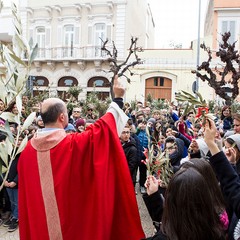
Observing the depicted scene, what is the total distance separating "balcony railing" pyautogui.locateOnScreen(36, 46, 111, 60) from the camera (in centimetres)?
2195

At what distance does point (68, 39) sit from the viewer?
74.7 ft

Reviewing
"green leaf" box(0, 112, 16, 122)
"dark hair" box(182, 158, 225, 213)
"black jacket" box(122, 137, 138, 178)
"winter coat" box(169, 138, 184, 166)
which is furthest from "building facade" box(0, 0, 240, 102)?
"green leaf" box(0, 112, 16, 122)

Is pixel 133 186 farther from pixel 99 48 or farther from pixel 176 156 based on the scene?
pixel 99 48

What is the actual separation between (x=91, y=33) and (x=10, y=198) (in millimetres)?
18595

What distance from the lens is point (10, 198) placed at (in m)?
5.03

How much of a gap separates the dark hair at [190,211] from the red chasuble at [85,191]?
89cm

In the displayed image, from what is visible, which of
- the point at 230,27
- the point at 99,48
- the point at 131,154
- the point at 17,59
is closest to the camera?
the point at 17,59

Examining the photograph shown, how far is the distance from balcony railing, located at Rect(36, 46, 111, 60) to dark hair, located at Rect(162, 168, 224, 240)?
20622 millimetres

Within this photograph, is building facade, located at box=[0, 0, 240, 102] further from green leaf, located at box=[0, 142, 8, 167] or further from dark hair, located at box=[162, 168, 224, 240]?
green leaf, located at box=[0, 142, 8, 167]

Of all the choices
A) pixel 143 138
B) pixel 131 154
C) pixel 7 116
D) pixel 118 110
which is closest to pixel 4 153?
pixel 7 116

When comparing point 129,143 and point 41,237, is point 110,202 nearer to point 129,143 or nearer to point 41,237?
point 41,237

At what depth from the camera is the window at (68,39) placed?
22.6m

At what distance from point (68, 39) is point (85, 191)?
21.5 metres

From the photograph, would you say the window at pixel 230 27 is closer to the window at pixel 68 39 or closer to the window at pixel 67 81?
the window at pixel 68 39
